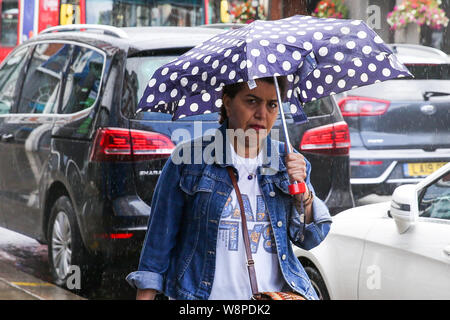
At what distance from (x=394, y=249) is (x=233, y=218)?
6.00 feet

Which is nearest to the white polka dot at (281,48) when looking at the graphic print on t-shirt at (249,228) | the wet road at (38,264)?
the graphic print on t-shirt at (249,228)

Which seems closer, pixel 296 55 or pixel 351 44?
pixel 296 55

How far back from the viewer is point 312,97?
3920mm

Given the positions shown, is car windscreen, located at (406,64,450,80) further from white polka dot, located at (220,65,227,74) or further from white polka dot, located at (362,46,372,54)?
white polka dot, located at (220,65,227,74)

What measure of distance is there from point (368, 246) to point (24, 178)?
317 cm

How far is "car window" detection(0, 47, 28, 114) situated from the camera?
25.8 ft

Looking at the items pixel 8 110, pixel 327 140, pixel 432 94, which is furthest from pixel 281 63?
pixel 432 94

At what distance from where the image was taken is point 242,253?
3223 millimetres

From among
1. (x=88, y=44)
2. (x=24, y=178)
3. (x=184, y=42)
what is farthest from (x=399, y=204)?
(x=24, y=178)

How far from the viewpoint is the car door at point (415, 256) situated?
4.52 metres

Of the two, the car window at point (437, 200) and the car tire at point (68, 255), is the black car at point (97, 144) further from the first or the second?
the car window at point (437, 200)

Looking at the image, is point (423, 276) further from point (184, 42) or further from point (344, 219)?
point (184, 42)

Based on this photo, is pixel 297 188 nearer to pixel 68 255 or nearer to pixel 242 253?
pixel 242 253

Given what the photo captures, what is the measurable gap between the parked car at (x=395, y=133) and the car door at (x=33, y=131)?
3.37 meters
